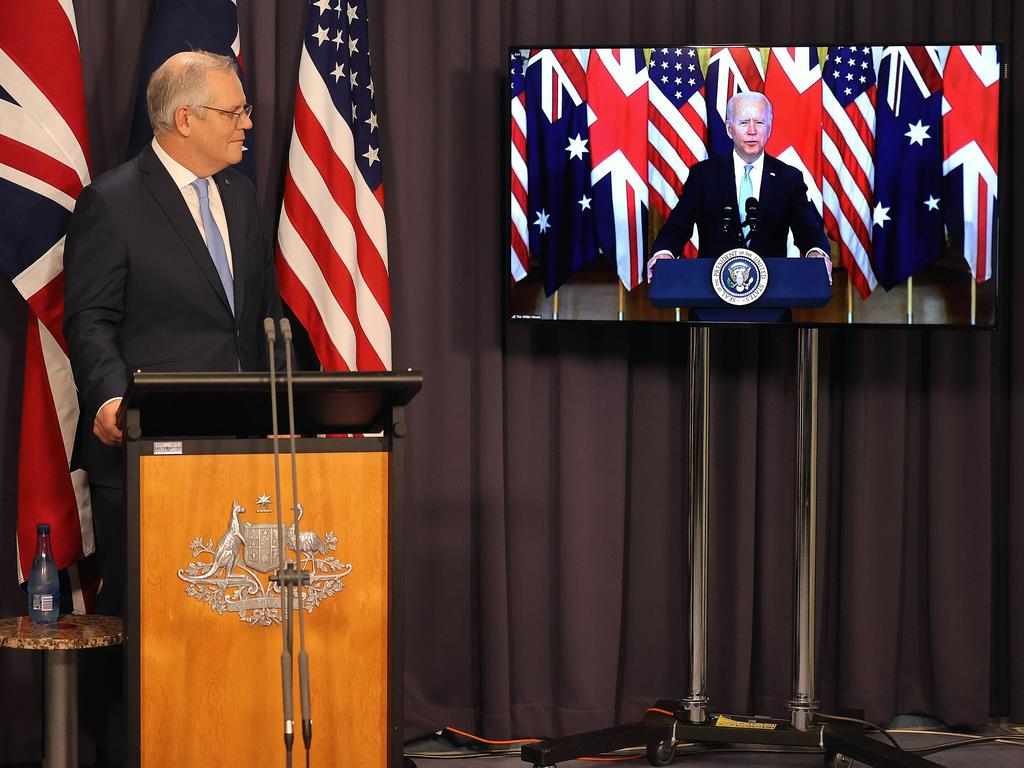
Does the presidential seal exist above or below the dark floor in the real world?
above

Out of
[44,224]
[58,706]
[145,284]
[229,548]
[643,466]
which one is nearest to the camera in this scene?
[229,548]

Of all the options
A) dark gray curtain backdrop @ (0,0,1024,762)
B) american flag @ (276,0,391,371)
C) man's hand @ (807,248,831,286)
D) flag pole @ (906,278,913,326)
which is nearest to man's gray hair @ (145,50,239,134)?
american flag @ (276,0,391,371)

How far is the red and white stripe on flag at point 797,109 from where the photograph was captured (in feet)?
11.5

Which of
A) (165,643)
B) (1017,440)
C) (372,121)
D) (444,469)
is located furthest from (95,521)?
(1017,440)

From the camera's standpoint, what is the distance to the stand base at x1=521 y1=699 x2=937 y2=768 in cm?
323

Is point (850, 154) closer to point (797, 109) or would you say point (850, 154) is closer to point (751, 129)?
point (797, 109)

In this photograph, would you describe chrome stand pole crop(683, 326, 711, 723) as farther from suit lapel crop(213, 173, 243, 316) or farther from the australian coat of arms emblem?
the australian coat of arms emblem

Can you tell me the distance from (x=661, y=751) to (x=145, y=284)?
2013mm

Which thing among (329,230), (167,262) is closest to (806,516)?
A: (329,230)

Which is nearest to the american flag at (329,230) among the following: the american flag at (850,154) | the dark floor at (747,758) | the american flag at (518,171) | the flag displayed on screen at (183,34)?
the flag displayed on screen at (183,34)

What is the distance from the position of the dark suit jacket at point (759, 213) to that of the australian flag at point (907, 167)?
224mm

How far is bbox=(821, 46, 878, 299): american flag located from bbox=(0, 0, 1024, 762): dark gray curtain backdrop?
401mm

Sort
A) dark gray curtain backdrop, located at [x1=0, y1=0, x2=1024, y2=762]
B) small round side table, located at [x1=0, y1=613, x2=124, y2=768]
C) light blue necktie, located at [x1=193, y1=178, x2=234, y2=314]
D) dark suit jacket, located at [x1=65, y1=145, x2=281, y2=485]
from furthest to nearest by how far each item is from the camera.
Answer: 1. dark gray curtain backdrop, located at [x1=0, y1=0, x2=1024, y2=762]
2. light blue necktie, located at [x1=193, y1=178, x2=234, y2=314]
3. dark suit jacket, located at [x1=65, y1=145, x2=281, y2=485]
4. small round side table, located at [x1=0, y1=613, x2=124, y2=768]

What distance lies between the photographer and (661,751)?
3475 millimetres
